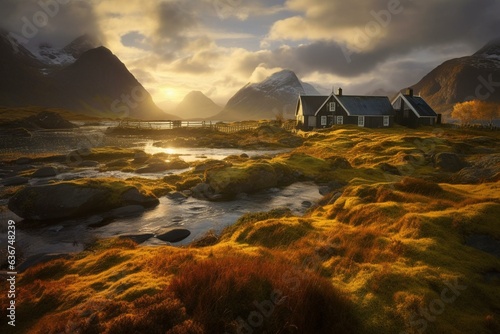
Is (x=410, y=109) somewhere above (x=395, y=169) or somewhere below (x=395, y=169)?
above

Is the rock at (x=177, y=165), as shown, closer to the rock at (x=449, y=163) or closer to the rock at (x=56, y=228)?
the rock at (x=56, y=228)

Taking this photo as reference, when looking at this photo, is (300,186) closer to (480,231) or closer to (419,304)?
(480,231)

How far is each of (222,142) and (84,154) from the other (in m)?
28.3

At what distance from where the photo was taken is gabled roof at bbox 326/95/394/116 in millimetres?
69188

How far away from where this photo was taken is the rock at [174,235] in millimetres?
15492

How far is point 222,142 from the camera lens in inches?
2552

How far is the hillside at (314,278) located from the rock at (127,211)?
16.4 feet

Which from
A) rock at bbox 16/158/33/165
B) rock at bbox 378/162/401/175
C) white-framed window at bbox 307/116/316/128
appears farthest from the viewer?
white-framed window at bbox 307/116/316/128

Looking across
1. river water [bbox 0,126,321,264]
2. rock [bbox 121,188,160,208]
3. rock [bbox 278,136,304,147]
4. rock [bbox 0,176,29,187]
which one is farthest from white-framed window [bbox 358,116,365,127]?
rock [bbox 0,176,29,187]

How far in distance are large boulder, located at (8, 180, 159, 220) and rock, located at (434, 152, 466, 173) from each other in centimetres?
2660

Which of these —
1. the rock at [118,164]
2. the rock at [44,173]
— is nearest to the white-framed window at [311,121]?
the rock at [118,164]

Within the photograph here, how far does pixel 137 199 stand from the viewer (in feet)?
70.6

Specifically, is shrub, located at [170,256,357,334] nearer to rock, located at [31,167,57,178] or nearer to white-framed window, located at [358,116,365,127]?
rock, located at [31,167,57,178]

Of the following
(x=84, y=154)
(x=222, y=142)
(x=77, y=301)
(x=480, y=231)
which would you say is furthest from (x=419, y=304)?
(x=222, y=142)
